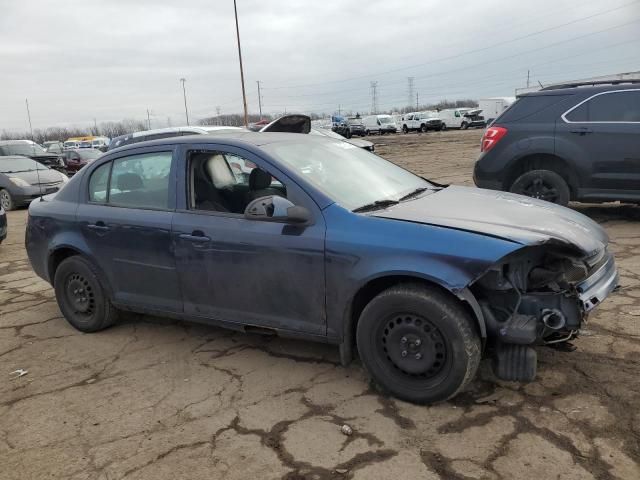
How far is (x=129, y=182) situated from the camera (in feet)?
14.8

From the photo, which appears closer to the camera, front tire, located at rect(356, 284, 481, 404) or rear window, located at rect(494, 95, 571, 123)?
front tire, located at rect(356, 284, 481, 404)

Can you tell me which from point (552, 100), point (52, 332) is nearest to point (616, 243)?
point (552, 100)

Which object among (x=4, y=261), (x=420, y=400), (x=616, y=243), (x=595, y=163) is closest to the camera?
(x=420, y=400)

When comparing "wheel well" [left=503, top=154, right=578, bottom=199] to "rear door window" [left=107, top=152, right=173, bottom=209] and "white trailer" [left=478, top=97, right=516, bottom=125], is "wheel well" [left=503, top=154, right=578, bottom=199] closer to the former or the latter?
"rear door window" [left=107, top=152, right=173, bottom=209]

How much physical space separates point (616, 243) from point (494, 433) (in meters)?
4.37

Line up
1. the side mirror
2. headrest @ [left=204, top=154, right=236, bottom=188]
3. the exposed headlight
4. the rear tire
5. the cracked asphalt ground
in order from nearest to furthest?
the cracked asphalt ground < the side mirror < headrest @ [left=204, top=154, right=236, bottom=188] < the rear tire < the exposed headlight

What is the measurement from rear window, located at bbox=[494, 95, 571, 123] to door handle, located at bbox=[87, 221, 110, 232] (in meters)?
5.42

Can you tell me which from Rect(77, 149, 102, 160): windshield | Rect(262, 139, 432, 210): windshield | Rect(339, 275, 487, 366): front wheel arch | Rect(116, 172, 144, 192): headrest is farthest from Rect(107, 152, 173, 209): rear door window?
Rect(77, 149, 102, 160): windshield

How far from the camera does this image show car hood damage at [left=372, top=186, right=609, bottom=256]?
317 cm

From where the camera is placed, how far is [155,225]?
4.12 m

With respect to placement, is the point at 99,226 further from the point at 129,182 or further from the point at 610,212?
the point at 610,212

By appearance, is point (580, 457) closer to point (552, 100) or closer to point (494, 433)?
point (494, 433)

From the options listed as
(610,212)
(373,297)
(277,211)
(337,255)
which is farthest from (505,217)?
(610,212)

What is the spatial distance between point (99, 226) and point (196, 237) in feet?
3.56
